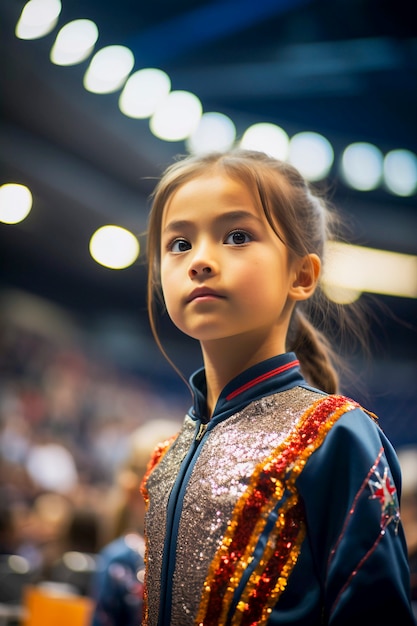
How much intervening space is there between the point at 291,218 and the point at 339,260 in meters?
0.27

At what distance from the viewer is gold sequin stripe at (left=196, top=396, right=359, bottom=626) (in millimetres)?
823

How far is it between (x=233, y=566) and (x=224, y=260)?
397 millimetres

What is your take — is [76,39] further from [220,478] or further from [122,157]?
[220,478]

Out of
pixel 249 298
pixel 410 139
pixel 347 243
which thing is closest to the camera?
pixel 249 298

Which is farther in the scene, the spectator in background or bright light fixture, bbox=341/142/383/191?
bright light fixture, bbox=341/142/383/191

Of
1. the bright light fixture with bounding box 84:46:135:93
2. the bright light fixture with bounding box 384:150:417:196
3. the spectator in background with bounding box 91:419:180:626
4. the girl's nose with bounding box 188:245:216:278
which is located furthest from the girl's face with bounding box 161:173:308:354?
the bright light fixture with bounding box 384:150:417:196

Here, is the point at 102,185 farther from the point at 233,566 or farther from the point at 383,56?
the point at 233,566

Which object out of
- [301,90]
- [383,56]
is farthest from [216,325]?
[301,90]

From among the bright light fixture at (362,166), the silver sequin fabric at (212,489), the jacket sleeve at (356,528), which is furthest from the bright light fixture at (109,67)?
the jacket sleeve at (356,528)

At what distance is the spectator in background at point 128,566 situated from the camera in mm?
1781

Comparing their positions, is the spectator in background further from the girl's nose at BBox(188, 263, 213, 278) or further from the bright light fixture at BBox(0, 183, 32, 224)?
the bright light fixture at BBox(0, 183, 32, 224)

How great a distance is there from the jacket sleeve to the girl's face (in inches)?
7.8

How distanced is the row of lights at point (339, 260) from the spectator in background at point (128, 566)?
2.23 ft

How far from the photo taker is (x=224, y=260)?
94 cm
